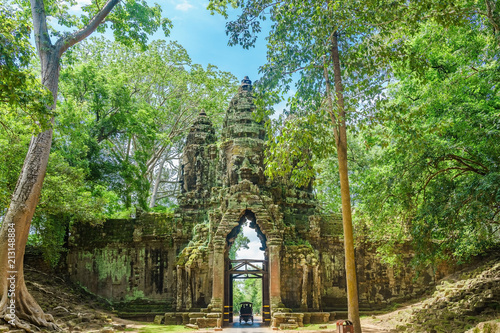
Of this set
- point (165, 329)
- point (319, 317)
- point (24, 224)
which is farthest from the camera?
point (319, 317)

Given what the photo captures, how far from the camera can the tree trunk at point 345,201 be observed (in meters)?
8.41

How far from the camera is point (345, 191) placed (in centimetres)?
895

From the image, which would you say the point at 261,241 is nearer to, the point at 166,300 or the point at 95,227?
the point at 166,300

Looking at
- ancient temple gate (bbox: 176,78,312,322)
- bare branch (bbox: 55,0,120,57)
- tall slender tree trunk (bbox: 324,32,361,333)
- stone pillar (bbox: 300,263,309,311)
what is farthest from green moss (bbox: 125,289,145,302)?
tall slender tree trunk (bbox: 324,32,361,333)

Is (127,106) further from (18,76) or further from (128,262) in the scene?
(18,76)

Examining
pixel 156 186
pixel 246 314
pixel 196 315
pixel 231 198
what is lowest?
pixel 246 314

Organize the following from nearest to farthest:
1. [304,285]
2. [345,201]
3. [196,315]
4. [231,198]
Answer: [345,201], [196,315], [304,285], [231,198]

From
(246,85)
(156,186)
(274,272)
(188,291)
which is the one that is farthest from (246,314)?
(156,186)

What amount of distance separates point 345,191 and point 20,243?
776cm

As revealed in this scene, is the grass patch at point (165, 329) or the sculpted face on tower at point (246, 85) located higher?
the sculpted face on tower at point (246, 85)

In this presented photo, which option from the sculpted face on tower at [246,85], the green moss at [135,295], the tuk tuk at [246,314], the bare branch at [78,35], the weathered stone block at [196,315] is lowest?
the tuk tuk at [246,314]

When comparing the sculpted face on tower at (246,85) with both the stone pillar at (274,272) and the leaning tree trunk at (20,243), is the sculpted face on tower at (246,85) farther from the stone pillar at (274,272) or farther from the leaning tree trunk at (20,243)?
the leaning tree trunk at (20,243)

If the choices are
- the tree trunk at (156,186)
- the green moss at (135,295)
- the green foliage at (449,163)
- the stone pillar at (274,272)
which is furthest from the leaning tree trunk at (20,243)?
the tree trunk at (156,186)

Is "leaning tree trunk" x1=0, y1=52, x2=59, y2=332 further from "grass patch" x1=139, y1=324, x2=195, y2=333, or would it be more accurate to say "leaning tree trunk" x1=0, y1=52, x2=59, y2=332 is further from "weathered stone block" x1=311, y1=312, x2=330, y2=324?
"weathered stone block" x1=311, y1=312, x2=330, y2=324
